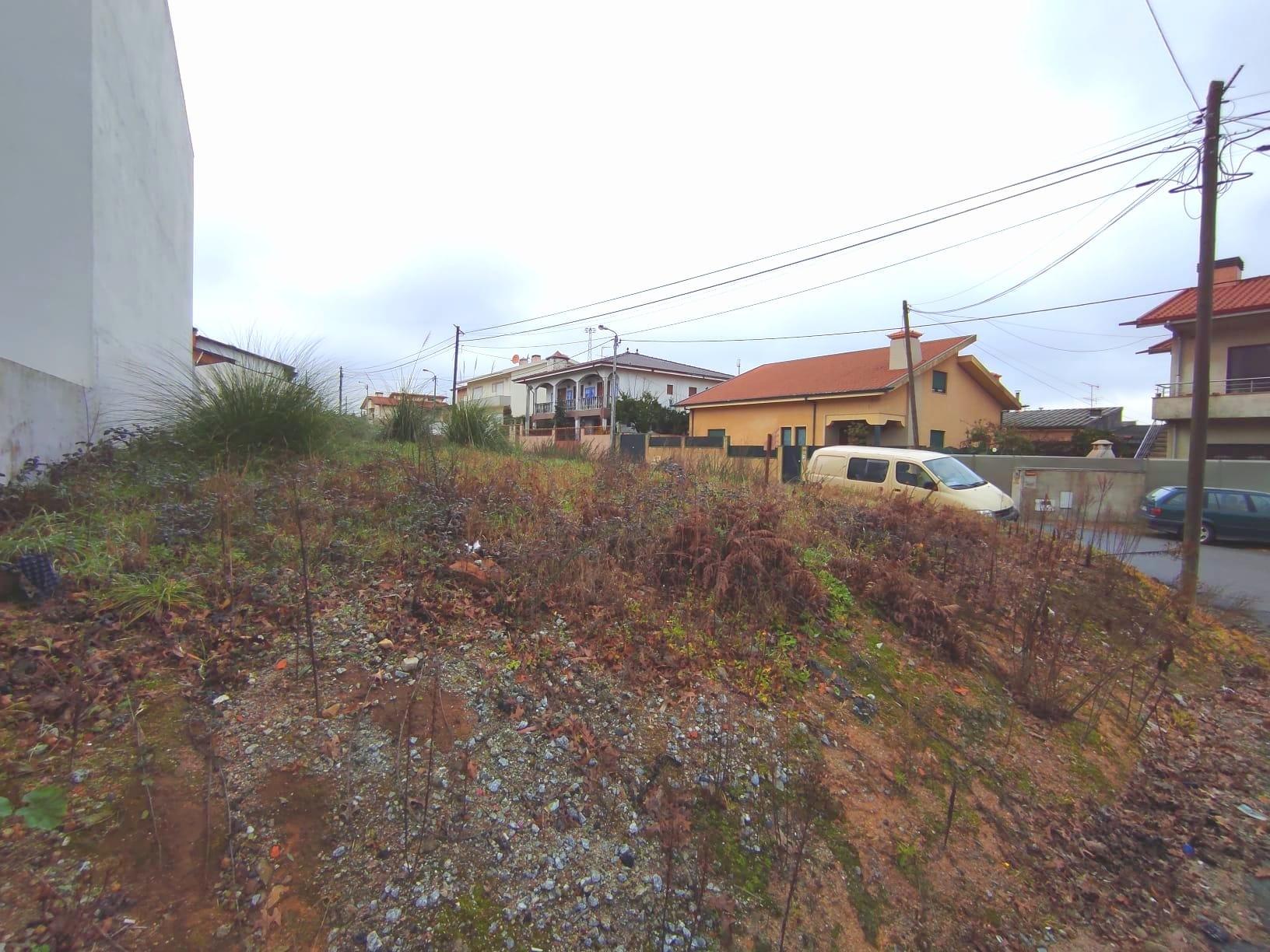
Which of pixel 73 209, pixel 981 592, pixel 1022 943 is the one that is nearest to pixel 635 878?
pixel 1022 943

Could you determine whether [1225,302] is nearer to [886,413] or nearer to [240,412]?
[886,413]

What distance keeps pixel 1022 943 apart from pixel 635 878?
178 cm

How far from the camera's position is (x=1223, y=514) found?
1288cm

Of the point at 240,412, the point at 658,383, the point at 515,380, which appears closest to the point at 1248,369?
the point at 658,383

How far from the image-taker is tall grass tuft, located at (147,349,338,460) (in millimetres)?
5785

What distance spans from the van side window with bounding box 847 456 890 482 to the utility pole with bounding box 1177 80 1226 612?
4086 mm

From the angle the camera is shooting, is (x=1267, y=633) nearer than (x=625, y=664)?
→ No

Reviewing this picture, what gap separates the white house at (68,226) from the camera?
481cm

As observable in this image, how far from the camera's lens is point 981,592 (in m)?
5.30

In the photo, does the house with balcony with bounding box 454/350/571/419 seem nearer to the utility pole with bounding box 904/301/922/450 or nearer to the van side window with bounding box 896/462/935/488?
the utility pole with bounding box 904/301/922/450

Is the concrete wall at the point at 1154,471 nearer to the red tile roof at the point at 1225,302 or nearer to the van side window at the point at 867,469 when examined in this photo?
the red tile roof at the point at 1225,302

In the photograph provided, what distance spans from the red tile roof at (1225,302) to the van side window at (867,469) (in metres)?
17.5

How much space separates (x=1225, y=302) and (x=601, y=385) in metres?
29.2

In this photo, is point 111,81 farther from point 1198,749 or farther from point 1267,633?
point 1267,633
